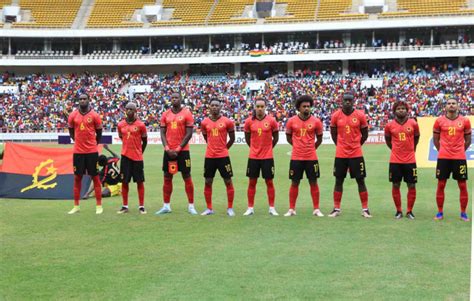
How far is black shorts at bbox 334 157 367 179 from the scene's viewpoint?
11.3m

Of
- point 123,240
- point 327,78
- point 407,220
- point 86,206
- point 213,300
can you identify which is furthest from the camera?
point 327,78

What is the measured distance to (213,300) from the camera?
6137mm

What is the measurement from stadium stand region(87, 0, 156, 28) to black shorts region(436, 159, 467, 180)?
50.3 metres

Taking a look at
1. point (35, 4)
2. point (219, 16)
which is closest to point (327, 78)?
point (219, 16)

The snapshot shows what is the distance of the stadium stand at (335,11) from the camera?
179 feet

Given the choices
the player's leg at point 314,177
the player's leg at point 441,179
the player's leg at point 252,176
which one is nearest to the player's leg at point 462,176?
the player's leg at point 441,179

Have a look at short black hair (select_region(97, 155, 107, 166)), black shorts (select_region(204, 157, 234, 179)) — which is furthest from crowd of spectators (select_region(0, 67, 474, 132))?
black shorts (select_region(204, 157, 234, 179))

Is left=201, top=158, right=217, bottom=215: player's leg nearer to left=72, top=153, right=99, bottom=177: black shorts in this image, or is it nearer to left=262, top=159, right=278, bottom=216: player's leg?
left=262, top=159, right=278, bottom=216: player's leg

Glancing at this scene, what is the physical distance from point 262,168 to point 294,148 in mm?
649

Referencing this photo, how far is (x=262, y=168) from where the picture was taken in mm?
11695

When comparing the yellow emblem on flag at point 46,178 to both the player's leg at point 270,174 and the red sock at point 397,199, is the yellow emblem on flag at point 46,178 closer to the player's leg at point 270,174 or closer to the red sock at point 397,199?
the player's leg at point 270,174

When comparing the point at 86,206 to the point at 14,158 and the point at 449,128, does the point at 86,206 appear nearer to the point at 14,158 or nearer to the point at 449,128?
the point at 14,158

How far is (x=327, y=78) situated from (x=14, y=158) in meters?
40.3

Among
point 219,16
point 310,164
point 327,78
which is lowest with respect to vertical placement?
point 310,164
